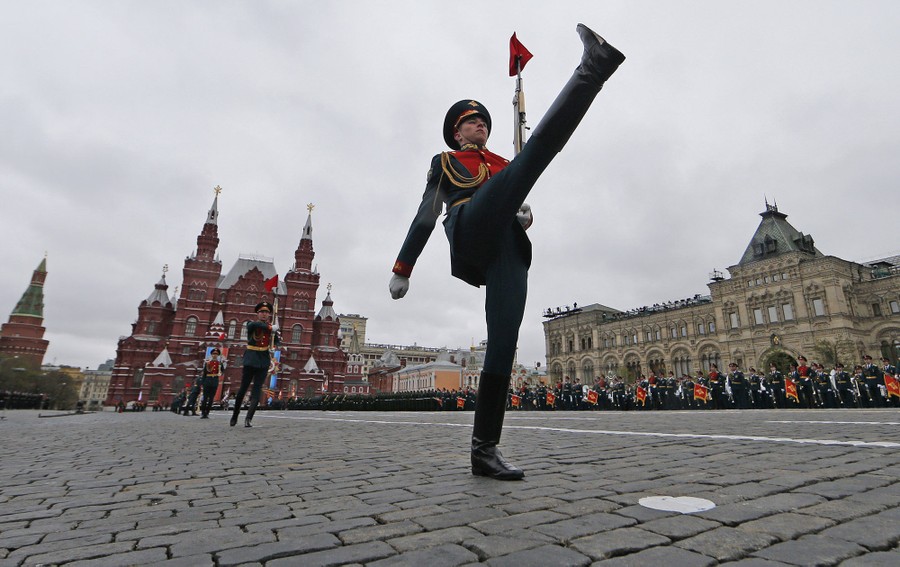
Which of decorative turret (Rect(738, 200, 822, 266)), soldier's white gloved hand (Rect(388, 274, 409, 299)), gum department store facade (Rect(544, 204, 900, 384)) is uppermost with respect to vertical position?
decorative turret (Rect(738, 200, 822, 266))

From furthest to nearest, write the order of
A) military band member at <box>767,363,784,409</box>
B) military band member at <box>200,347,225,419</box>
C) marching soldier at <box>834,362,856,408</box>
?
military band member at <box>767,363,784,409</box> < marching soldier at <box>834,362,856,408</box> < military band member at <box>200,347,225,419</box>

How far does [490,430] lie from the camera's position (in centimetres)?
288

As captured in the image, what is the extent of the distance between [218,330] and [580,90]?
63415mm

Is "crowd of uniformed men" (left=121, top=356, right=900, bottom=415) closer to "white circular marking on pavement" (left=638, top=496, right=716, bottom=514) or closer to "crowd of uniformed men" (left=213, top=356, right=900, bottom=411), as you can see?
"crowd of uniformed men" (left=213, top=356, right=900, bottom=411)

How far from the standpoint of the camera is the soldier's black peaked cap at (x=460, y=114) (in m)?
3.62

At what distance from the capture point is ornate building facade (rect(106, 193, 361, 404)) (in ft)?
182

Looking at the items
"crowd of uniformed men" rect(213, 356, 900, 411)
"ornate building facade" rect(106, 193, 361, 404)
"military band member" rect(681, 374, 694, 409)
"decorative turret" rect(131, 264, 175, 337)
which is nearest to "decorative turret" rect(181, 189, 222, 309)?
"ornate building facade" rect(106, 193, 361, 404)

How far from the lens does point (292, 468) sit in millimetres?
3311

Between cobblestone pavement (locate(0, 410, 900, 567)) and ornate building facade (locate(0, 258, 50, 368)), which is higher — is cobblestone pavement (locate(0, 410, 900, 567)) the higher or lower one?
the lower one

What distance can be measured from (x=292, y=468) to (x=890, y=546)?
10.3ft

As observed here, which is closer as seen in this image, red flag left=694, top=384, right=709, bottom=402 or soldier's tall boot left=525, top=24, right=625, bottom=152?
soldier's tall boot left=525, top=24, right=625, bottom=152

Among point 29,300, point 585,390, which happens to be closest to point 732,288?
point 585,390

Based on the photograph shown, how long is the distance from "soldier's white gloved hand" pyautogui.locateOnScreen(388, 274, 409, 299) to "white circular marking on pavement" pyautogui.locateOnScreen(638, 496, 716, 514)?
196 centimetres

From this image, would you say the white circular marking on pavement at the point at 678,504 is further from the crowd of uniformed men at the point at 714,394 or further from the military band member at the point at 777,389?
the military band member at the point at 777,389
